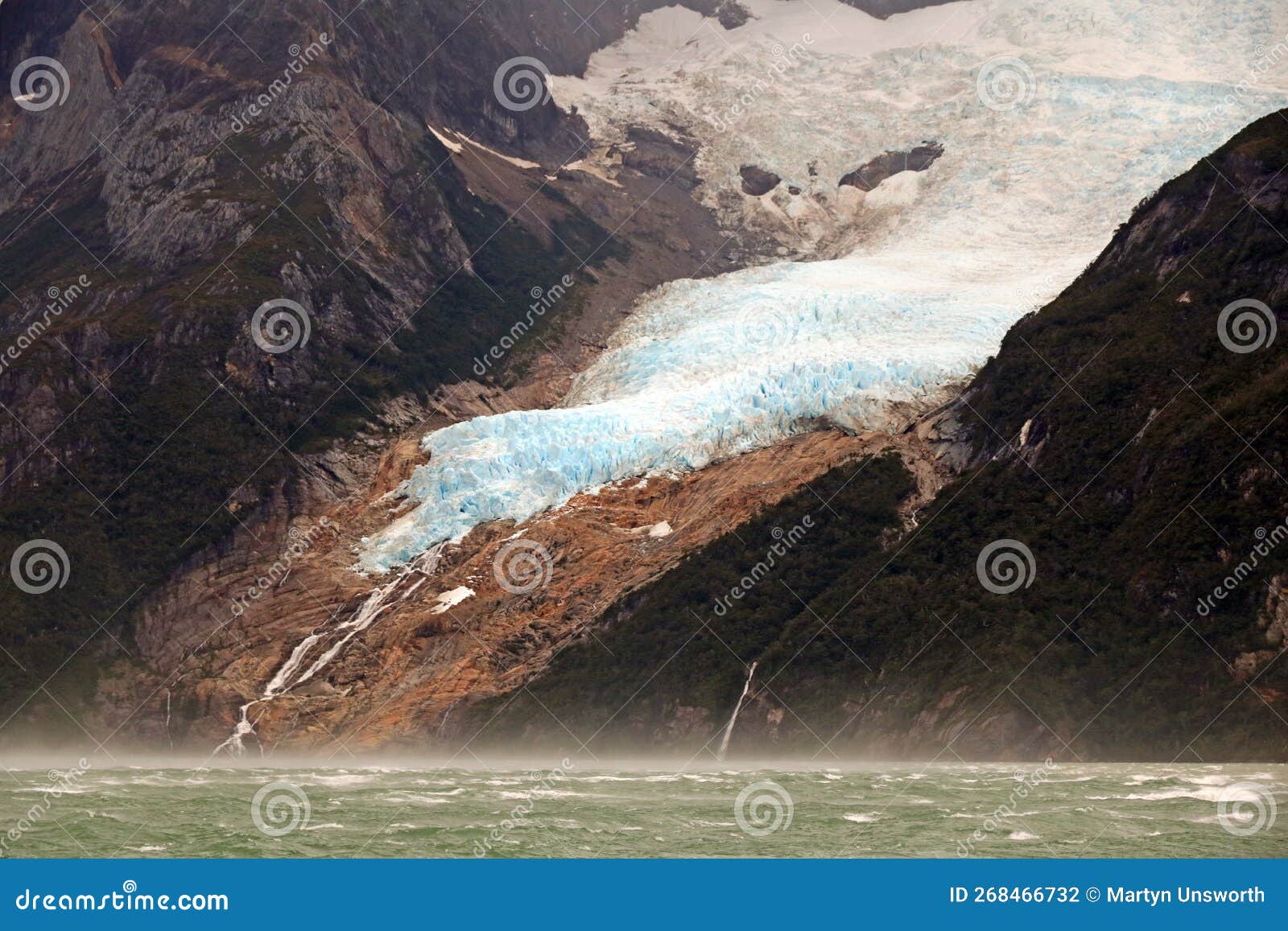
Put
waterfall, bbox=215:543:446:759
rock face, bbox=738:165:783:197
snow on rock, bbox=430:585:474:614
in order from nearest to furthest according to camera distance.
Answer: waterfall, bbox=215:543:446:759 < snow on rock, bbox=430:585:474:614 < rock face, bbox=738:165:783:197

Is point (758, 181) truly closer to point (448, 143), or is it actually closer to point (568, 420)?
point (448, 143)

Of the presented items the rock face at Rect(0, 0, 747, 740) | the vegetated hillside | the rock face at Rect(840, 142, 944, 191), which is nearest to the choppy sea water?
the vegetated hillside

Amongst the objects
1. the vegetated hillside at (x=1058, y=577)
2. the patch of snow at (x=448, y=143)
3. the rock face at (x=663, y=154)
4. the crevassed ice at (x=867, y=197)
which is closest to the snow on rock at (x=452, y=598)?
the crevassed ice at (x=867, y=197)

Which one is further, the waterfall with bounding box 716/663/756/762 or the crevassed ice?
the crevassed ice

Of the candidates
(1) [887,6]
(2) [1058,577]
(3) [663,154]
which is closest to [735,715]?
(2) [1058,577]

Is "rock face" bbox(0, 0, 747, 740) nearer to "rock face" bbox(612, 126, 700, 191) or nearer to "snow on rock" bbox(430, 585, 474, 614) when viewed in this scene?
"rock face" bbox(612, 126, 700, 191)

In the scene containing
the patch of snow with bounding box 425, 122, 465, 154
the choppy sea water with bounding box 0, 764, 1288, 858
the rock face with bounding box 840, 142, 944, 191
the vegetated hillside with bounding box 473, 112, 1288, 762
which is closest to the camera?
the choppy sea water with bounding box 0, 764, 1288, 858

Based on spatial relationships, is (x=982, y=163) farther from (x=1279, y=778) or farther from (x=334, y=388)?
(x=1279, y=778)
